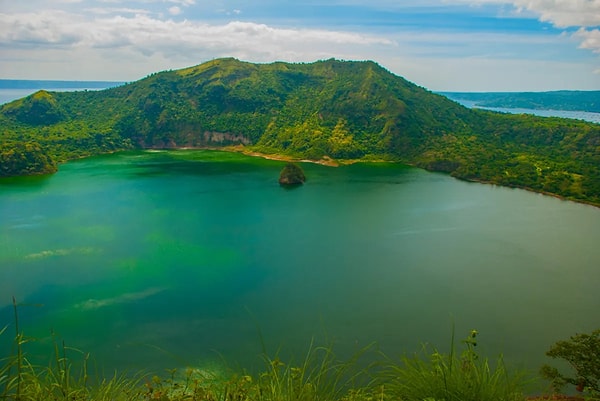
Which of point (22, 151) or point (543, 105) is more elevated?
point (543, 105)

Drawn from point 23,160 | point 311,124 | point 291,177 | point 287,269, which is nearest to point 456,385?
point 287,269

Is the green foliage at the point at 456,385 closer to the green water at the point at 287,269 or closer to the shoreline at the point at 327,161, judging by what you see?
the green water at the point at 287,269

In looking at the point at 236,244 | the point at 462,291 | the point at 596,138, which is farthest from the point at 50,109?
the point at 596,138

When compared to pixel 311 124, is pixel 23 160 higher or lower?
lower

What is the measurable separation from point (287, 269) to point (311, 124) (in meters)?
54.1

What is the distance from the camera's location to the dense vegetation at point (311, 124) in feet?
185

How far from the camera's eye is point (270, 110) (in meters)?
84.8

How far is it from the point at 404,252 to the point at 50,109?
259 ft

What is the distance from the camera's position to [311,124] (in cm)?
7500

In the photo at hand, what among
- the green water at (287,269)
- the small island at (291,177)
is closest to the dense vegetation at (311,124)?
the green water at (287,269)

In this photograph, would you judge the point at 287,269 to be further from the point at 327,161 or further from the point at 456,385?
the point at 327,161

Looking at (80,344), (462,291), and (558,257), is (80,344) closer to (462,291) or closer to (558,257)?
(462,291)

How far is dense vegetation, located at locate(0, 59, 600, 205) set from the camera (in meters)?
56.4

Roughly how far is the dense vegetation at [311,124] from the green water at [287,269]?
14.4 m
